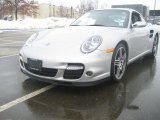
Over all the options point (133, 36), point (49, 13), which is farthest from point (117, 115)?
point (49, 13)

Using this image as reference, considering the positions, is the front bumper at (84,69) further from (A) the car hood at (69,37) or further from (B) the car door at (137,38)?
(B) the car door at (137,38)

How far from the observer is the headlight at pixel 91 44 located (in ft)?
12.8

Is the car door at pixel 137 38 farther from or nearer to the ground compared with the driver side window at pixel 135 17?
nearer to the ground

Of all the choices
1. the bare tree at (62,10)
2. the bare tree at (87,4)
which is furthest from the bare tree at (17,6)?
the bare tree at (62,10)

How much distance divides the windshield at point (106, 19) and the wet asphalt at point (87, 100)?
3.53 ft

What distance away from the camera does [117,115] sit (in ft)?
10.6

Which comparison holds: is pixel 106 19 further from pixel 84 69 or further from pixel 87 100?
pixel 87 100

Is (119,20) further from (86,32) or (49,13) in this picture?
(49,13)

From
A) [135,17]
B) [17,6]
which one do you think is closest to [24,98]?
[135,17]

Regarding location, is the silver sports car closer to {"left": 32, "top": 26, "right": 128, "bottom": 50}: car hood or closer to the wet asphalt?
{"left": 32, "top": 26, "right": 128, "bottom": 50}: car hood

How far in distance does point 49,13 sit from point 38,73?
77.8 meters

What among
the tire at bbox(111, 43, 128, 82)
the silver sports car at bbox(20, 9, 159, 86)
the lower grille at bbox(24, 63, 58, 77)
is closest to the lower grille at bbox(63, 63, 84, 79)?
the silver sports car at bbox(20, 9, 159, 86)

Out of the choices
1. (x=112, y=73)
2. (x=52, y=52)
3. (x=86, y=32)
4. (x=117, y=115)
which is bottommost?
(x=117, y=115)

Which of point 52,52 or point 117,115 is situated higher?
point 52,52
